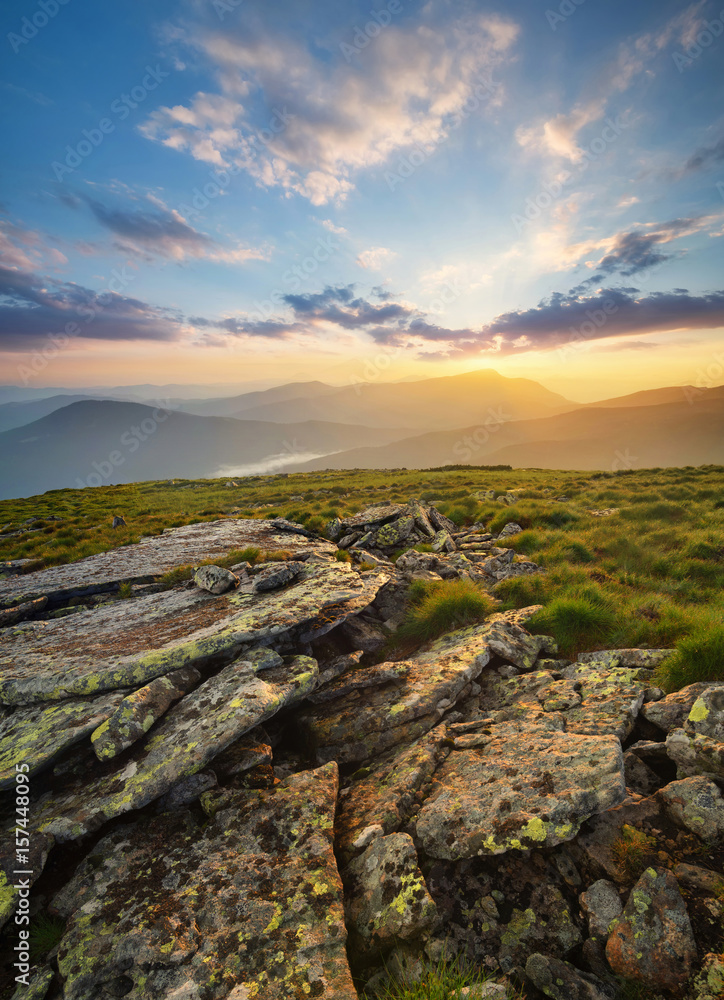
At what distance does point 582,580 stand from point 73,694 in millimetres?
11548

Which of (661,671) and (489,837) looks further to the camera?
(661,671)

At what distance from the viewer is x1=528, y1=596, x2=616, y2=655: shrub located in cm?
817

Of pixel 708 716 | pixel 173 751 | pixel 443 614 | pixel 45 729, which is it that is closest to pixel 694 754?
pixel 708 716

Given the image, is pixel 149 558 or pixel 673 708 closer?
pixel 673 708

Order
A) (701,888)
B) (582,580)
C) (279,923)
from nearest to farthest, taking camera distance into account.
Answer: (701,888) < (279,923) < (582,580)

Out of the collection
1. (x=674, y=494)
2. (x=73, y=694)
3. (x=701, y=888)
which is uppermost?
(x=73, y=694)

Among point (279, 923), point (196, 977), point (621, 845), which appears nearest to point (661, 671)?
point (621, 845)

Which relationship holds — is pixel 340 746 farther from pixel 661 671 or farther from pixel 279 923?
pixel 661 671

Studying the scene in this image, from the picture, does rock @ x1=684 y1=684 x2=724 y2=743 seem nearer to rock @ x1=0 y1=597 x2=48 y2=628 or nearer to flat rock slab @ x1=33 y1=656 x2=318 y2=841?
flat rock slab @ x1=33 y1=656 x2=318 y2=841

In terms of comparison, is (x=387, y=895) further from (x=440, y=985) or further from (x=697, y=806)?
(x=697, y=806)

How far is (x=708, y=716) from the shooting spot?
4.68 metres

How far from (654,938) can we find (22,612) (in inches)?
520

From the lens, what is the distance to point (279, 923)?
12.6 feet

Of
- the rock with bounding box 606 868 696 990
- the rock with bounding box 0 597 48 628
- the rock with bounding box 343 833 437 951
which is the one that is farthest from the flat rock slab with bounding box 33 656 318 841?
the rock with bounding box 0 597 48 628
